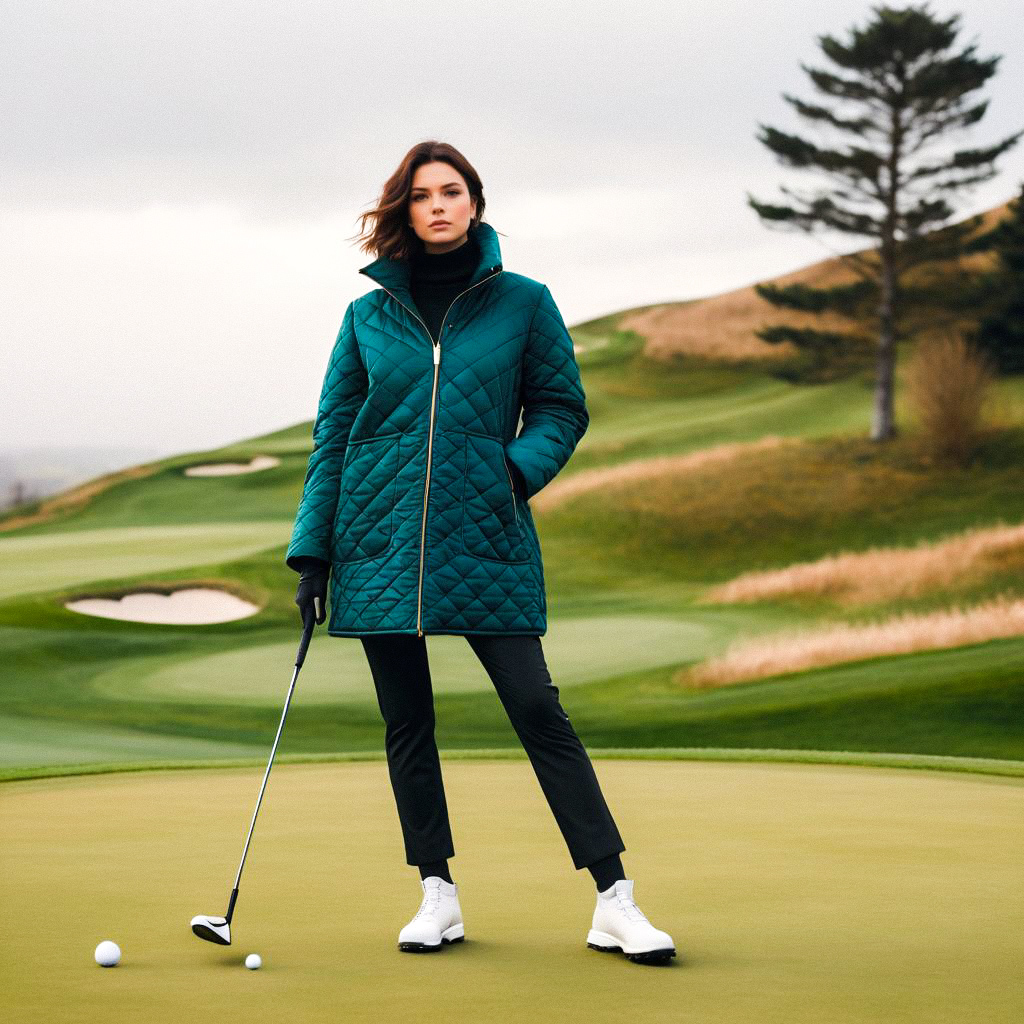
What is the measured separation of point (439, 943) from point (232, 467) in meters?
29.4

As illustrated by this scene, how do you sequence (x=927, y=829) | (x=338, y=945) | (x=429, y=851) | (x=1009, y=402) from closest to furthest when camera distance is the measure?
(x=338, y=945) < (x=429, y=851) < (x=927, y=829) < (x=1009, y=402)

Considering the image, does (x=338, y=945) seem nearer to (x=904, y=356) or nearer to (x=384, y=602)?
(x=384, y=602)

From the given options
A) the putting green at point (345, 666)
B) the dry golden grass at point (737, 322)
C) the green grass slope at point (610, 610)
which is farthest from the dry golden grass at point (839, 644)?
the dry golden grass at point (737, 322)

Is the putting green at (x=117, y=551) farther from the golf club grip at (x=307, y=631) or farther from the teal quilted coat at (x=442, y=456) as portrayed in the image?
the teal quilted coat at (x=442, y=456)

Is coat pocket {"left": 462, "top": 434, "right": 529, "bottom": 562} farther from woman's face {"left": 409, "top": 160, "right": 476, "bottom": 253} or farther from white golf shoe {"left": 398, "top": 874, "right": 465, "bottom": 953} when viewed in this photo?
white golf shoe {"left": 398, "top": 874, "right": 465, "bottom": 953}

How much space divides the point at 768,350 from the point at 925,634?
880 inches

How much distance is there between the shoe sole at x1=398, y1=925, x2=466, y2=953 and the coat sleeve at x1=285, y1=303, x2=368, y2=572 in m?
0.85

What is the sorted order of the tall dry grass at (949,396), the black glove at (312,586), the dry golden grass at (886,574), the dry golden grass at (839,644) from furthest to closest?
the tall dry grass at (949,396), the dry golden grass at (886,574), the dry golden grass at (839,644), the black glove at (312,586)

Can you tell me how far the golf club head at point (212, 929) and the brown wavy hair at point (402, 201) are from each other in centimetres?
150

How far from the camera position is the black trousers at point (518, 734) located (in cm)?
357

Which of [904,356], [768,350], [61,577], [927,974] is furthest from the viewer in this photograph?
[768,350]

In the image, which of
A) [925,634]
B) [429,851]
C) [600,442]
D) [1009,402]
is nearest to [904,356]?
[1009,402]

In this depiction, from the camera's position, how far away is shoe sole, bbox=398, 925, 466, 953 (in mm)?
3416

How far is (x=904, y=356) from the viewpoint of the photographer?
3275 centimetres
